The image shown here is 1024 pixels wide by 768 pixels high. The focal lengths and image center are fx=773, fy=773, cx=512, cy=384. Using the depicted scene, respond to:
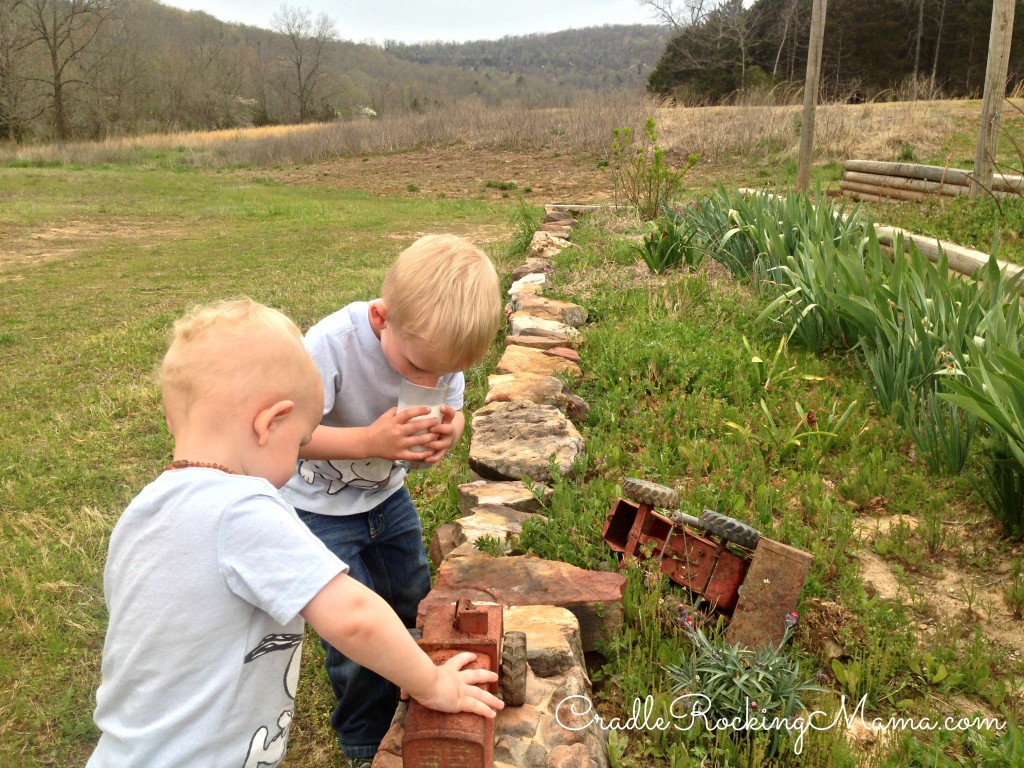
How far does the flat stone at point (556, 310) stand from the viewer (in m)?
4.56

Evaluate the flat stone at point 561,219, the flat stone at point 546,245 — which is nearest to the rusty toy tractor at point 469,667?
the flat stone at point 546,245

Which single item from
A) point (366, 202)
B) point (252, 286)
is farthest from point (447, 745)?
point (366, 202)

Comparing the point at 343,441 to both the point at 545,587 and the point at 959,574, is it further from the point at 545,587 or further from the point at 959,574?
the point at 959,574

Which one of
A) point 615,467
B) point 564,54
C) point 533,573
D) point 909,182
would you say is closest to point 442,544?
point 533,573

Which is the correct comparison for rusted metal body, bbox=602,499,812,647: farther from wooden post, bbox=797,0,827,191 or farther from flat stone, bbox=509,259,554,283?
wooden post, bbox=797,0,827,191

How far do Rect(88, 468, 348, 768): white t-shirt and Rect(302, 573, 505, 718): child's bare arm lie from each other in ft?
0.10

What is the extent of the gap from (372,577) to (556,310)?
2.74 m

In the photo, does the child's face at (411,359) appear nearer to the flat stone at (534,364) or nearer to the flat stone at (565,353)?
the flat stone at (534,364)

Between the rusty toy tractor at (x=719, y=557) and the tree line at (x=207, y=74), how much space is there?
2271 centimetres

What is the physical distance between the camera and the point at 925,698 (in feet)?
5.93

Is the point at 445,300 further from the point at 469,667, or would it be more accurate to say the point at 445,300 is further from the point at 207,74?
the point at 207,74

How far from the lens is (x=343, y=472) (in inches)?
75.5

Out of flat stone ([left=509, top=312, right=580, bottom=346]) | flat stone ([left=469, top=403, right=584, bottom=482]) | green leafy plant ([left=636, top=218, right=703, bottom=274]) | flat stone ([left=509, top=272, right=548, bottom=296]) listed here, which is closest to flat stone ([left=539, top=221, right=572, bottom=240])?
flat stone ([left=509, top=272, right=548, bottom=296])

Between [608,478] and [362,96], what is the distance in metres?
64.6
